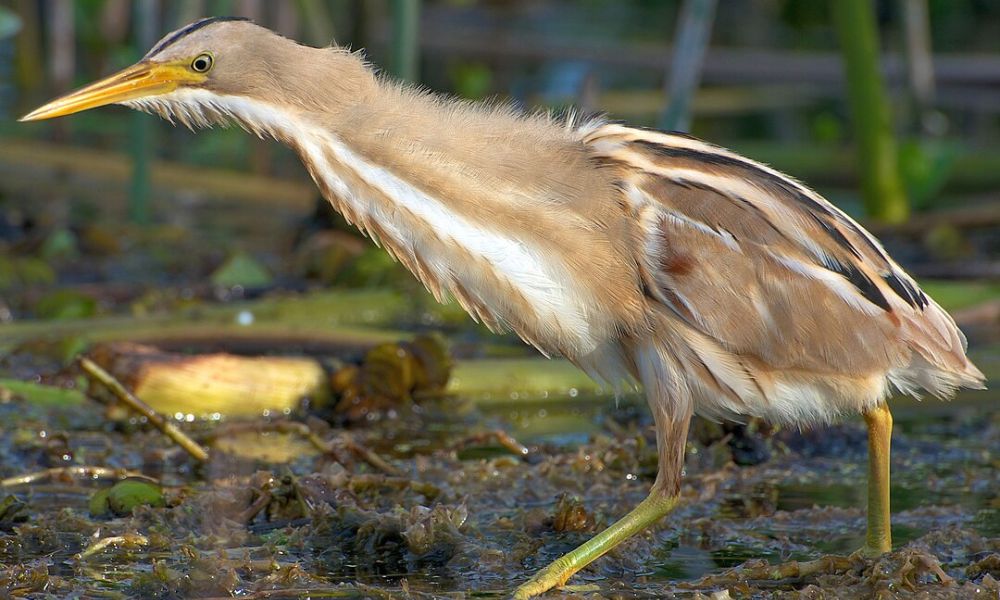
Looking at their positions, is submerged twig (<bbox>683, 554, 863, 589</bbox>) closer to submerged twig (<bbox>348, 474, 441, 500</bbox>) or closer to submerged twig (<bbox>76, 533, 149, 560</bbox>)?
submerged twig (<bbox>348, 474, 441, 500</bbox>)

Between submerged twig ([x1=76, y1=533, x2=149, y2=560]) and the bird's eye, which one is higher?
the bird's eye

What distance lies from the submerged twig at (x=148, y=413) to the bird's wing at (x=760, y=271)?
138 cm

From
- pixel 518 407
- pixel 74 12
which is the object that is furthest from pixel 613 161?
pixel 74 12

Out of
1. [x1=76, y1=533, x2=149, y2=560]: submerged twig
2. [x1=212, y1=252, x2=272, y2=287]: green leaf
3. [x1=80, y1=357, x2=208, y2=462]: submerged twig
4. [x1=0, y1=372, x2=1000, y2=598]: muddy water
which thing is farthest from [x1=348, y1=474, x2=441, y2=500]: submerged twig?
[x1=212, y1=252, x2=272, y2=287]: green leaf

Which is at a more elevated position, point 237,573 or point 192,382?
point 192,382

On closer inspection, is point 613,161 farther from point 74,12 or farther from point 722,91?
point 74,12

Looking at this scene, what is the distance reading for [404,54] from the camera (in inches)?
227

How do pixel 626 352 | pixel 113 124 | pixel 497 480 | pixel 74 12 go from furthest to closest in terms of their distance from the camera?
pixel 74 12
pixel 113 124
pixel 497 480
pixel 626 352

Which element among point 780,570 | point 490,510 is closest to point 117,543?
point 490,510

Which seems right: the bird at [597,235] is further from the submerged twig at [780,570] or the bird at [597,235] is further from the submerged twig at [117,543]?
the submerged twig at [117,543]

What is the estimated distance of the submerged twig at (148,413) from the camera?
3926mm

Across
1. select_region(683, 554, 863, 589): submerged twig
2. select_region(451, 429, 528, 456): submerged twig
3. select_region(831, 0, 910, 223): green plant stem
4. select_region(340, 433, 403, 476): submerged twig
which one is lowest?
select_region(683, 554, 863, 589): submerged twig

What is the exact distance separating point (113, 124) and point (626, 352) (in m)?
7.71

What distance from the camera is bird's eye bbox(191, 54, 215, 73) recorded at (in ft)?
10.00
